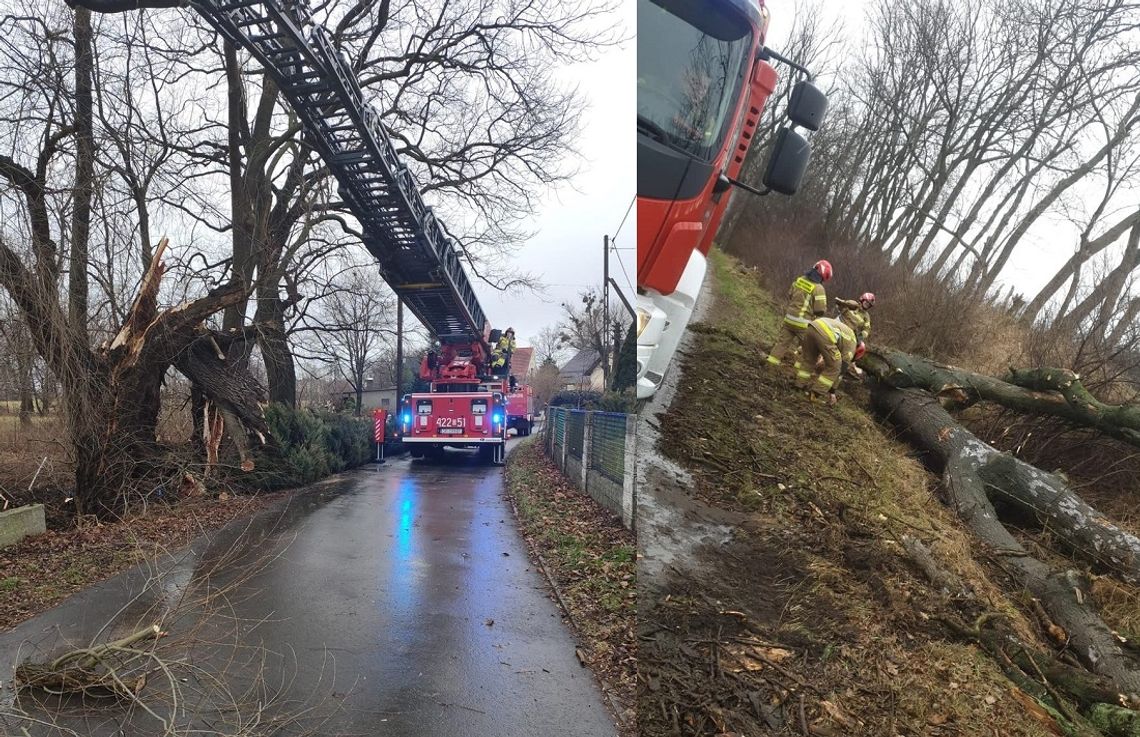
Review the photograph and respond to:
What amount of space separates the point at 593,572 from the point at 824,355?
11.6ft

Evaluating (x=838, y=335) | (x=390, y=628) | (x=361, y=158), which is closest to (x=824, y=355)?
(x=838, y=335)

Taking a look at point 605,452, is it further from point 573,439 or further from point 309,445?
point 309,445

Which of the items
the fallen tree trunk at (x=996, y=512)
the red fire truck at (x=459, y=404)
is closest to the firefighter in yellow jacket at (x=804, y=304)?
→ the fallen tree trunk at (x=996, y=512)

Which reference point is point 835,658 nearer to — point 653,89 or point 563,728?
point 563,728

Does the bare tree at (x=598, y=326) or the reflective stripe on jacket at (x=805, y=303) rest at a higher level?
the reflective stripe on jacket at (x=805, y=303)

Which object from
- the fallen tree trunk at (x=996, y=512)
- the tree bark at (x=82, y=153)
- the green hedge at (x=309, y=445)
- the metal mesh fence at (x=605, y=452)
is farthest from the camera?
the green hedge at (x=309, y=445)

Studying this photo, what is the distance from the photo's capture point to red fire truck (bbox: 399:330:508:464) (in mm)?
12375

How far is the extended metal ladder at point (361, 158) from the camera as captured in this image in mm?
5863

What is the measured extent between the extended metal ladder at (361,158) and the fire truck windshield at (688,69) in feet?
16.8

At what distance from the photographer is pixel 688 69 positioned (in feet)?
4.83

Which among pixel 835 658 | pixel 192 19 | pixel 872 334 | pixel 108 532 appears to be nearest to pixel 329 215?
pixel 192 19

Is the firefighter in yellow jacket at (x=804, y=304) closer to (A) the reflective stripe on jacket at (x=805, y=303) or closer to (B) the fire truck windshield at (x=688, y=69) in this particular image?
(A) the reflective stripe on jacket at (x=805, y=303)

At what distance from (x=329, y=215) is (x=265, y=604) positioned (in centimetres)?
777

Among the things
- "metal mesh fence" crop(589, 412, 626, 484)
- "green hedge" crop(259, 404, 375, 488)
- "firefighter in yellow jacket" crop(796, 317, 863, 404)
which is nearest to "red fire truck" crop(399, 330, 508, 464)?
"green hedge" crop(259, 404, 375, 488)
